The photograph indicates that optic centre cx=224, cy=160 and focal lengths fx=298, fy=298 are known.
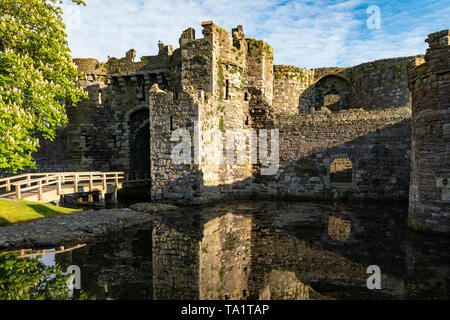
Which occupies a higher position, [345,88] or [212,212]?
[345,88]

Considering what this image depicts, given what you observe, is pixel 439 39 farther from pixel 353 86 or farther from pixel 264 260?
pixel 353 86

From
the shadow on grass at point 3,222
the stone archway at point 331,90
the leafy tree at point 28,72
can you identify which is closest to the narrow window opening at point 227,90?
the leafy tree at point 28,72

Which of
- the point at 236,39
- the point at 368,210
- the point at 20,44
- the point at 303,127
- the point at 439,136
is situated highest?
the point at 236,39

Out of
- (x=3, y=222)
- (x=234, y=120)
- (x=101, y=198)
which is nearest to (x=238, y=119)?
A: (x=234, y=120)

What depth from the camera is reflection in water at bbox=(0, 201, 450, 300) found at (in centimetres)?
536

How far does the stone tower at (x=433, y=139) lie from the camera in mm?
8406

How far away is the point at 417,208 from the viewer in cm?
911

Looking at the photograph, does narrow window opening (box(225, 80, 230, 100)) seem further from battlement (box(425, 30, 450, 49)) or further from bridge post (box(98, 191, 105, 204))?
battlement (box(425, 30, 450, 49))

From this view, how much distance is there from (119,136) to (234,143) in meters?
8.72

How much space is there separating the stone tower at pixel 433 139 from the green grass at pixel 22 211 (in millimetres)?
12240

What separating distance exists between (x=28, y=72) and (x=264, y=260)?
10.3m

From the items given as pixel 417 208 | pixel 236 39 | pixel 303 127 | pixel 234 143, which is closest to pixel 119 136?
pixel 234 143

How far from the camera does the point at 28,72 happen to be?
10.6 meters
